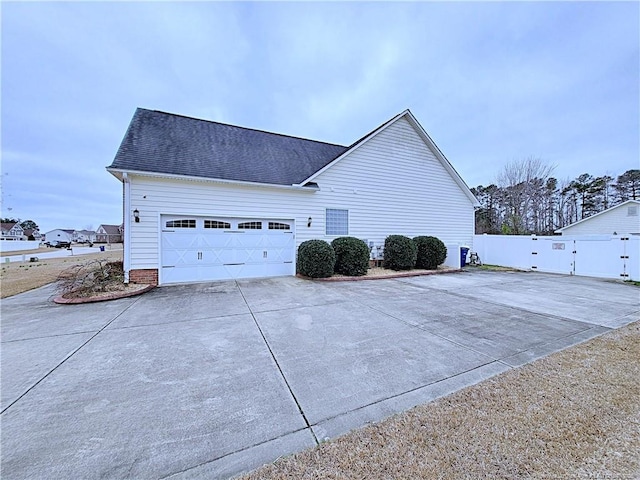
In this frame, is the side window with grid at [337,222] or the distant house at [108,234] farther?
the distant house at [108,234]

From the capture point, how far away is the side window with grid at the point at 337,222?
1142 cm

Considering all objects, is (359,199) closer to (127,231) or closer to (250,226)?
(250,226)

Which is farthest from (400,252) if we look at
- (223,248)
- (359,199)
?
(223,248)

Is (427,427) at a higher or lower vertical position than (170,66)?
lower

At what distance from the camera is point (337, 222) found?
11570 millimetres

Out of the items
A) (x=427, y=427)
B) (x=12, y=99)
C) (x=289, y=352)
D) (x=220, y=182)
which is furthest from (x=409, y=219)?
(x=12, y=99)

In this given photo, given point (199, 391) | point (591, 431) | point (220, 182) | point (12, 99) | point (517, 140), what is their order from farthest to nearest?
point (517, 140), point (12, 99), point (220, 182), point (199, 391), point (591, 431)

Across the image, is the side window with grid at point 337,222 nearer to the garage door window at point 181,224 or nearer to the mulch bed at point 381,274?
the mulch bed at point 381,274

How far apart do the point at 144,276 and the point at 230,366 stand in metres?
6.84

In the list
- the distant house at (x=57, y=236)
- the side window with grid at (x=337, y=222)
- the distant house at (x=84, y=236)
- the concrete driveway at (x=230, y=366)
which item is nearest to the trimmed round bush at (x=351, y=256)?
the side window with grid at (x=337, y=222)

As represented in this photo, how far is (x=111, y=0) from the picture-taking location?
323 inches

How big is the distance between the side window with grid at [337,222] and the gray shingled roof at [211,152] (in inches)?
77.4

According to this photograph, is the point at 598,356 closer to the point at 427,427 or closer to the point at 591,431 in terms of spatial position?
the point at 591,431

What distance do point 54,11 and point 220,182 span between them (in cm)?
711
